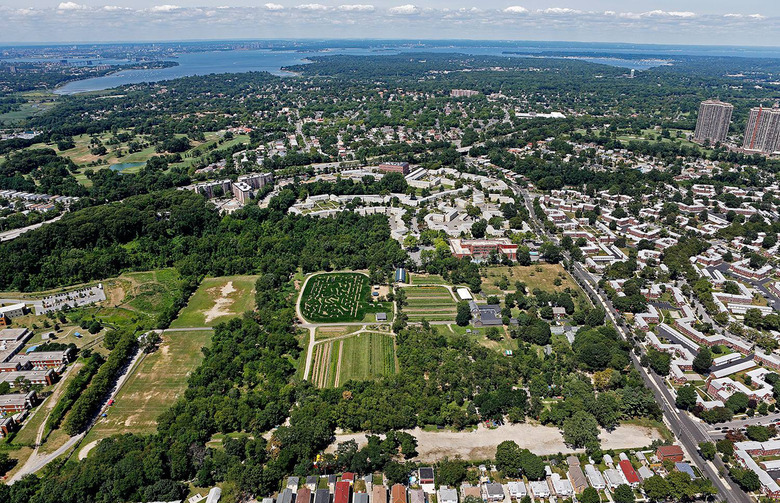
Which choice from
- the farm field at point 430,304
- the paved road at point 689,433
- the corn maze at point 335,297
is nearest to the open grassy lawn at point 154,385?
the corn maze at point 335,297

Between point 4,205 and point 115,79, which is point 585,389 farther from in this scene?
point 115,79

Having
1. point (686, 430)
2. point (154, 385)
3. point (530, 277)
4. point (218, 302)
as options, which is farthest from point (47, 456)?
point (530, 277)

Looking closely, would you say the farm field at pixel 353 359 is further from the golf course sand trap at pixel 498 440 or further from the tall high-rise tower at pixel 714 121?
the tall high-rise tower at pixel 714 121

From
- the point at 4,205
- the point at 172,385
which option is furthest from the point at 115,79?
the point at 172,385

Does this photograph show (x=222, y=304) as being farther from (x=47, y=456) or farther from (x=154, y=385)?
(x=47, y=456)

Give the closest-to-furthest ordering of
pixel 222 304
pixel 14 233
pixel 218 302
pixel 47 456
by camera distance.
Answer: pixel 47 456
pixel 222 304
pixel 218 302
pixel 14 233

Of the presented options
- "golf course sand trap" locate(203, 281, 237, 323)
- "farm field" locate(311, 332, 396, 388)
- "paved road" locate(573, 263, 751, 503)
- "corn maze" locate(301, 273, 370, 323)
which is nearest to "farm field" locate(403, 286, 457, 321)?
"corn maze" locate(301, 273, 370, 323)

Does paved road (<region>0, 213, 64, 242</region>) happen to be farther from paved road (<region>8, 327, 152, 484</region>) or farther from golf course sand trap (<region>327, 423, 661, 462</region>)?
golf course sand trap (<region>327, 423, 661, 462</region>)
